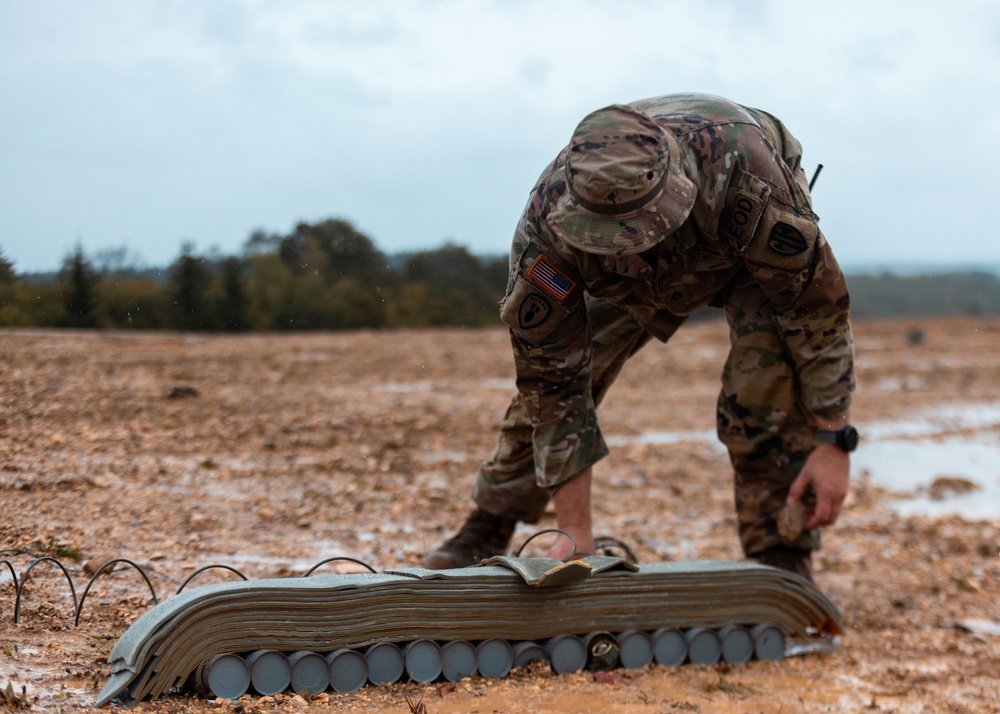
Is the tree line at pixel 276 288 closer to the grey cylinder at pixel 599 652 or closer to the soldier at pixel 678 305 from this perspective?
the soldier at pixel 678 305

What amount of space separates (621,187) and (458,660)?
63.1 inches

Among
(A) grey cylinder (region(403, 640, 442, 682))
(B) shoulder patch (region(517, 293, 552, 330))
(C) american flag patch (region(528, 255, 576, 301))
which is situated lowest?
(A) grey cylinder (region(403, 640, 442, 682))

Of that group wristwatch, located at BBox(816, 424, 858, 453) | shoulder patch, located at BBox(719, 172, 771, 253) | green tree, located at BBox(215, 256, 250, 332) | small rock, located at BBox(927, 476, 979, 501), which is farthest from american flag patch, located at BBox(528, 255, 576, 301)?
green tree, located at BBox(215, 256, 250, 332)

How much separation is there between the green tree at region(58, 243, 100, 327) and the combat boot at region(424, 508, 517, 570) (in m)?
2.83

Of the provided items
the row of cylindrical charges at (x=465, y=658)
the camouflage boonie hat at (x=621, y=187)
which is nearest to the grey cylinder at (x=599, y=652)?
the row of cylindrical charges at (x=465, y=658)

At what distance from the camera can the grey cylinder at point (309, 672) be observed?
283cm

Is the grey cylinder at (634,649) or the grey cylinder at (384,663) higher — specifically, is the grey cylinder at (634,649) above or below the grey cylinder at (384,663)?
below

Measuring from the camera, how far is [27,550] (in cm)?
366

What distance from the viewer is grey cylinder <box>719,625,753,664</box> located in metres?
3.57

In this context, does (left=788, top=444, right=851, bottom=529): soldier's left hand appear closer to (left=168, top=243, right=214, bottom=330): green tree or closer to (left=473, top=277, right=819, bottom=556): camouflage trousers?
(left=473, top=277, right=819, bottom=556): camouflage trousers

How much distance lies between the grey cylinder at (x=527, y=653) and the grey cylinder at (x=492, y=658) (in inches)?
1.7

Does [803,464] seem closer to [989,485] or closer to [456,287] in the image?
[989,485]

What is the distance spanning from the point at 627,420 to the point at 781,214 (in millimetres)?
6681

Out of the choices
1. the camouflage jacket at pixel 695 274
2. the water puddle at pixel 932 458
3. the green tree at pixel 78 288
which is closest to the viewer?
the camouflage jacket at pixel 695 274
